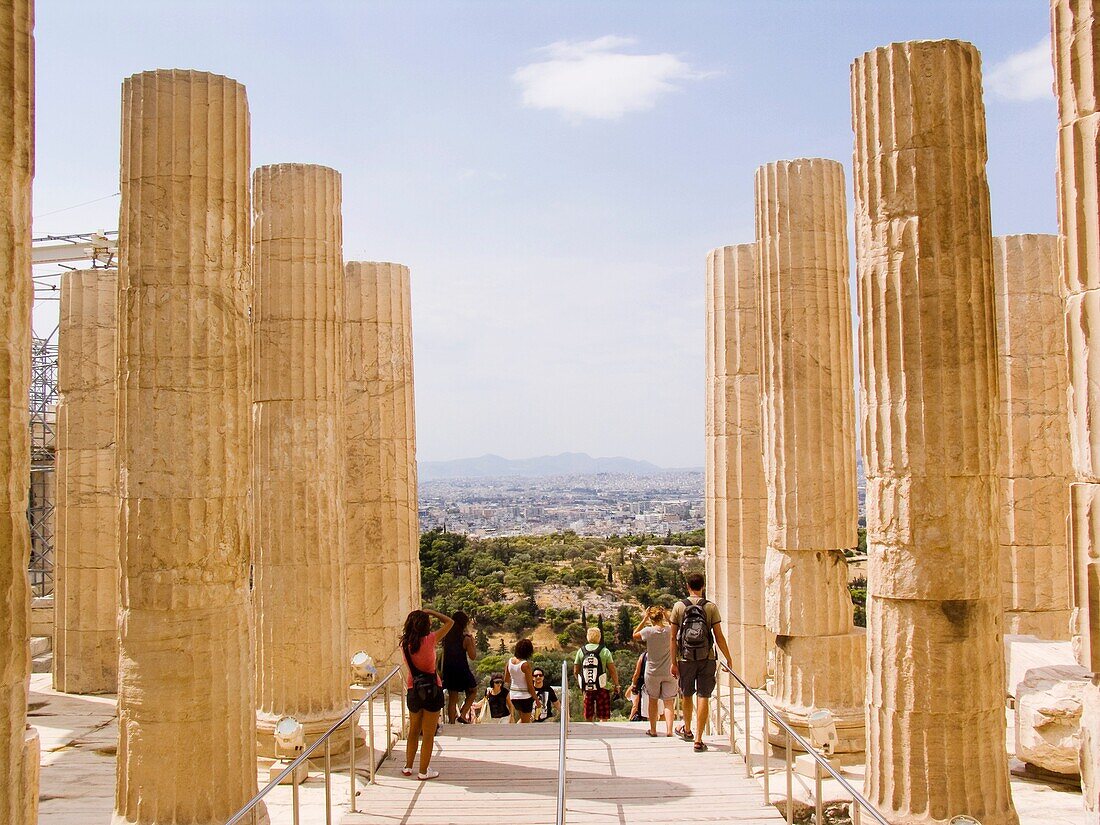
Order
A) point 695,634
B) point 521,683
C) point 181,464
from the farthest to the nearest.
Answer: point 521,683, point 695,634, point 181,464

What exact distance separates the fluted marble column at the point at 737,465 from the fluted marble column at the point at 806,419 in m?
3.53

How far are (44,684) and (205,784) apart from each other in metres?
12.5

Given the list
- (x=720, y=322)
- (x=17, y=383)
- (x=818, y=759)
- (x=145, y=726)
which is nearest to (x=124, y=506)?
(x=145, y=726)

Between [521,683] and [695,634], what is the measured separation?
12.9ft

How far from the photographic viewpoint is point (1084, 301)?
5.57 meters

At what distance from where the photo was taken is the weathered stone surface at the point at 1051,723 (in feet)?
36.6

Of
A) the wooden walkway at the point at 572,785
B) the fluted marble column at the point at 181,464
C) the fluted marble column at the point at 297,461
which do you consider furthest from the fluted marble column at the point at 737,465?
the fluted marble column at the point at 181,464

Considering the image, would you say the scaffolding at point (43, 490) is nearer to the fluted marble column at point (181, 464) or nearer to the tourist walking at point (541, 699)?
the tourist walking at point (541, 699)

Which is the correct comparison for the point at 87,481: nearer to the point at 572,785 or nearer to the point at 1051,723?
the point at 572,785

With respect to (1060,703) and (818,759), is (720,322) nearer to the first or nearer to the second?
(1060,703)

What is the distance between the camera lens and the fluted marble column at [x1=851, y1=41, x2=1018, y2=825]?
8570 millimetres

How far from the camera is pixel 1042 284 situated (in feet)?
51.6

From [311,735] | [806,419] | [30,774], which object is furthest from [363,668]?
[30,774]

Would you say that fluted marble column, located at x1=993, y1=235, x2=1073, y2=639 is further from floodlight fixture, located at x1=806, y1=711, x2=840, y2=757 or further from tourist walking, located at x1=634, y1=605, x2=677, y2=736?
tourist walking, located at x1=634, y1=605, x2=677, y2=736
